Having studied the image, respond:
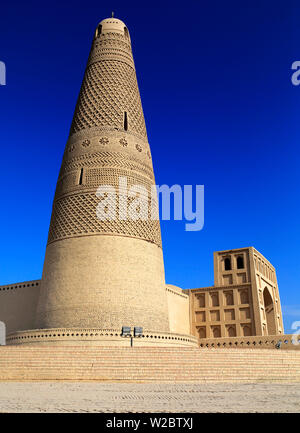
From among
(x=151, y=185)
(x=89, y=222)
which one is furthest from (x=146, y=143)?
(x=89, y=222)

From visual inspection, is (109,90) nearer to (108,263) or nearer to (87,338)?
(108,263)

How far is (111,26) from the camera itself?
13297 millimetres

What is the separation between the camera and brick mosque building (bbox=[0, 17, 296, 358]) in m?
9.73

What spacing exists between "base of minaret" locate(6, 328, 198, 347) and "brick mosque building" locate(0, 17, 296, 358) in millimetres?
22

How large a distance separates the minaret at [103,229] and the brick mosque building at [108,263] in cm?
3

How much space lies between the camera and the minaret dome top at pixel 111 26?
43.6 feet

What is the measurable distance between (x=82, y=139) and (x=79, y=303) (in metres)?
4.67

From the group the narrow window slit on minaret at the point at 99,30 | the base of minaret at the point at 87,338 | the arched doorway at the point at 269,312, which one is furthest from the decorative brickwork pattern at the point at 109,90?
the arched doorway at the point at 269,312

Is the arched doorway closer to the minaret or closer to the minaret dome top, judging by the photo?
the minaret

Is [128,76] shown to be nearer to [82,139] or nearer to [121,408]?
[82,139]

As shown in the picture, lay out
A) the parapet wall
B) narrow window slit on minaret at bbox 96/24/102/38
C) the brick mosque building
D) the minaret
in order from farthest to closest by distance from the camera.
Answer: narrow window slit on minaret at bbox 96/24/102/38, the minaret, the brick mosque building, the parapet wall

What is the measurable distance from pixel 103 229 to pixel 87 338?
8.70 ft

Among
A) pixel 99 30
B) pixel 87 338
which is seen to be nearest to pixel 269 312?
pixel 87 338

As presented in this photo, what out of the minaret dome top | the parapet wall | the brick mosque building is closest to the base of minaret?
the brick mosque building
